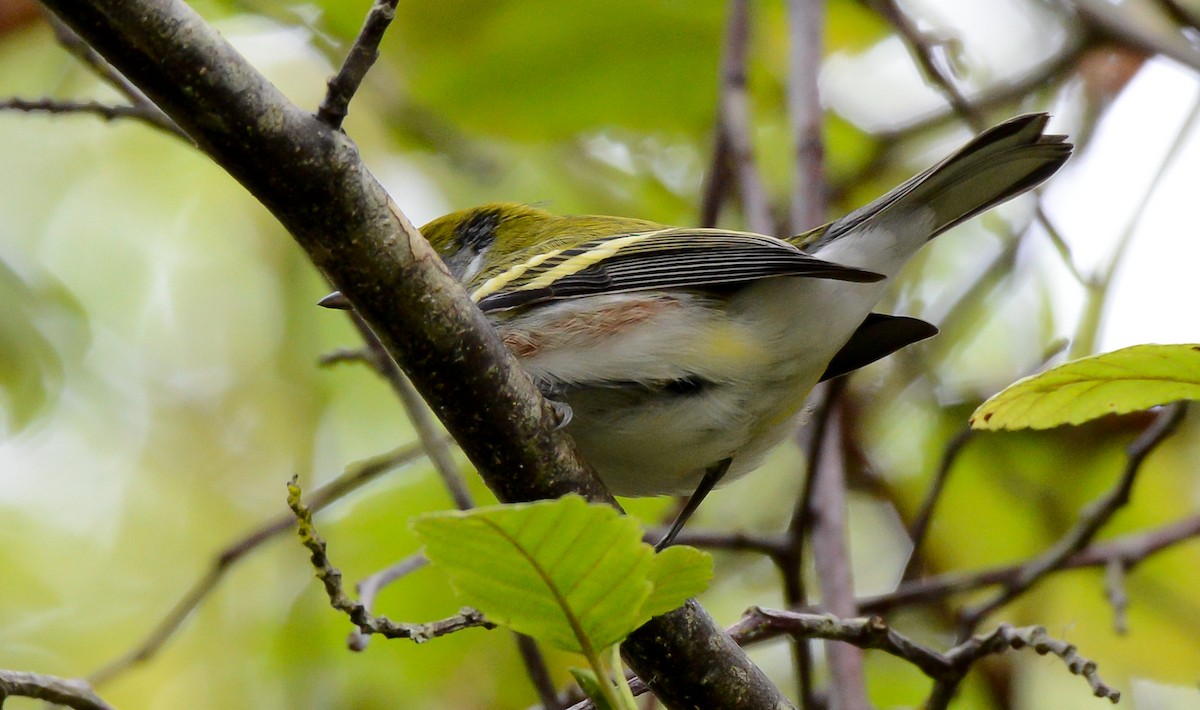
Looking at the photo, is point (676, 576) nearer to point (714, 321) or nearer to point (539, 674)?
point (539, 674)

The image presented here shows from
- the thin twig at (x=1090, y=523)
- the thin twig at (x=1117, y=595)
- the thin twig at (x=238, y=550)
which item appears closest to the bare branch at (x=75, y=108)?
the thin twig at (x=238, y=550)

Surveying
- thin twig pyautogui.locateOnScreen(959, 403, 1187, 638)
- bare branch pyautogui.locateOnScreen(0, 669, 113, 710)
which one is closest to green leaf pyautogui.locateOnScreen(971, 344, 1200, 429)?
thin twig pyautogui.locateOnScreen(959, 403, 1187, 638)

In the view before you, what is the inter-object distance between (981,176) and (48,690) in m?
2.33

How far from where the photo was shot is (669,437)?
2857 mm

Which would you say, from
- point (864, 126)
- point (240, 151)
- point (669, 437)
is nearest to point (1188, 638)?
point (669, 437)

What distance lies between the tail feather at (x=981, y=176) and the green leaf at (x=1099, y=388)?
981 mm

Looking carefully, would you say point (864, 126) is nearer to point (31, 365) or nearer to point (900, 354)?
point (900, 354)

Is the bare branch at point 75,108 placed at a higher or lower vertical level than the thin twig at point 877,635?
higher

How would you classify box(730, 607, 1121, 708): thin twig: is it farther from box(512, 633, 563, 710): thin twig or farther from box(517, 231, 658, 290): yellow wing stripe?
box(517, 231, 658, 290): yellow wing stripe

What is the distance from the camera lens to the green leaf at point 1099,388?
1.79 meters

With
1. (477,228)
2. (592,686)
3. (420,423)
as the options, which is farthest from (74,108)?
(592,686)

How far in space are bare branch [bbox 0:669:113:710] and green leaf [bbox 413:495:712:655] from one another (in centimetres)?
79

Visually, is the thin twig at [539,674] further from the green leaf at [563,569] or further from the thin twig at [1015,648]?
the green leaf at [563,569]

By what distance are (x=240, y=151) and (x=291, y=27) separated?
3.28 meters
